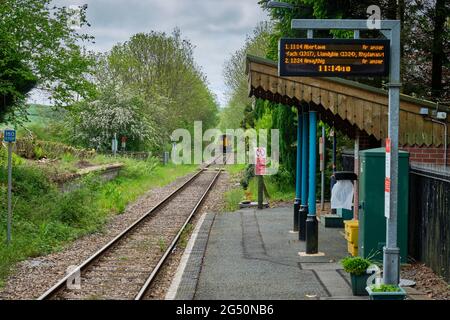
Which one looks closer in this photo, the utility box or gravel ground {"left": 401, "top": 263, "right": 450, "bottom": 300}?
gravel ground {"left": 401, "top": 263, "right": 450, "bottom": 300}

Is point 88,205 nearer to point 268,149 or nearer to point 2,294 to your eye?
point 2,294

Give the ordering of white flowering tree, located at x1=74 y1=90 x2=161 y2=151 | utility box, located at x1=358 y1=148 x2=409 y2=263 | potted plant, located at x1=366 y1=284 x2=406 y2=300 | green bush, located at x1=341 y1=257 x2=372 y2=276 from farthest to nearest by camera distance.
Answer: white flowering tree, located at x1=74 y1=90 x2=161 y2=151 < utility box, located at x1=358 y1=148 x2=409 y2=263 < green bush, located at x1=341 y1=257 x2=372 y2=276 < potted plant, located at x1=366 y1=284 x2=406 y2=300

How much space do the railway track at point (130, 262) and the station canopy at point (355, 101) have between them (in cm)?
393

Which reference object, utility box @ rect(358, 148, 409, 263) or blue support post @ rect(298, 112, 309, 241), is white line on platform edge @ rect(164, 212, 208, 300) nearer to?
blue support post @ rect(298, 112, 309, 241)

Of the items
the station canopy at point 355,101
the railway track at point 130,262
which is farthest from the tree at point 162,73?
the station canopy at point 355,101

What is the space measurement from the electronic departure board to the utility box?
229 centimetres

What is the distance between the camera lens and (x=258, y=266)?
1155 centimetres

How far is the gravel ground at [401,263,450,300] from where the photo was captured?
29.8 feet

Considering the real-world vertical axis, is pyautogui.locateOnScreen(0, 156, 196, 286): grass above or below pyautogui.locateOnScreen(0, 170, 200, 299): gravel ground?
above

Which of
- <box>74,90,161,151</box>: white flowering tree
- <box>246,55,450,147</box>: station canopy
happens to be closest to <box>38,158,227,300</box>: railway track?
<box>246,55,450,147</box>: station canopy

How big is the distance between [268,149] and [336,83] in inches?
712

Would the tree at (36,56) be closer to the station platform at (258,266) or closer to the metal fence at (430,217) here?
the station platform at (258,266)

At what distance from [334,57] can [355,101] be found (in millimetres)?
3044
